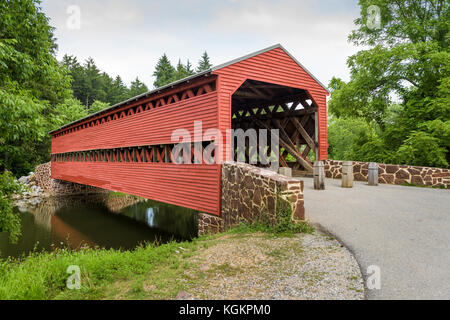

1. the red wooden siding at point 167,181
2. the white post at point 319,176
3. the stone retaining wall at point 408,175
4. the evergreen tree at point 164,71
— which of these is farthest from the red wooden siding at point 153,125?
the evergreen tree at point 164,71

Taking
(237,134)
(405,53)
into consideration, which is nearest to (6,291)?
(237,134)

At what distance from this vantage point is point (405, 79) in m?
15.1

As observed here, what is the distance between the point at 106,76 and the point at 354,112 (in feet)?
163

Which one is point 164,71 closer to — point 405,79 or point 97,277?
point 405,79

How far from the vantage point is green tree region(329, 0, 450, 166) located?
12.0 metres

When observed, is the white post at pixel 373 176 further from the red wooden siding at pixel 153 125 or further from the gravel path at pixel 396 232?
the red wooden siding at pixel 153 125

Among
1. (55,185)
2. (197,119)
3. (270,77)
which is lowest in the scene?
(55,185)

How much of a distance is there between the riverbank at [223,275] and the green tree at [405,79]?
1012 centimetres

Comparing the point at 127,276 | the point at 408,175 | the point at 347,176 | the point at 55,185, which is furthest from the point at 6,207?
the point at 55,185

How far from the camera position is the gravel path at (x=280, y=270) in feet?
10.6

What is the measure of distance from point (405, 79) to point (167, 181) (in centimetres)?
1431

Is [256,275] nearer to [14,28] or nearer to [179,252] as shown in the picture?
[179,252]

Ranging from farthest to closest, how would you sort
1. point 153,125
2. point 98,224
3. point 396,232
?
point 98,224 < point 153,125 < point 396,232
